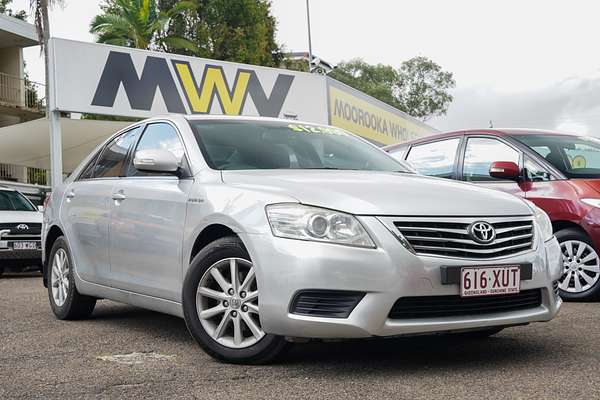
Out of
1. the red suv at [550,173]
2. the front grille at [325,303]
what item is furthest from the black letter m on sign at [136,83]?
the front grille at [325,303]

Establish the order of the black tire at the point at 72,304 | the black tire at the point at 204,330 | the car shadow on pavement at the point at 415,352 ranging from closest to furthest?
1. the black tire at the point at 204,330
2. the car shadow on pavement at the point at 415,352
3. the black tire at the point at 72,304

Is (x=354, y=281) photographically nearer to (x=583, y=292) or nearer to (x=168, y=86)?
(x=583, y=292)

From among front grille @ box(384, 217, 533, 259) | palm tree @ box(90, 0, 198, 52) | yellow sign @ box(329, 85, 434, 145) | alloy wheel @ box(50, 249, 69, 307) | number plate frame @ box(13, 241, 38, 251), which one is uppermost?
palm tree @ box(90, 0, 198, 52)

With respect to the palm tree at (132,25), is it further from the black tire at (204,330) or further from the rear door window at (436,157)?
the black tire at (204,330)

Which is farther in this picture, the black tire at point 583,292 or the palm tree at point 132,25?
the palm tree at point 132,25

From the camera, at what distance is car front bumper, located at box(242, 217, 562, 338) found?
4.11 meters

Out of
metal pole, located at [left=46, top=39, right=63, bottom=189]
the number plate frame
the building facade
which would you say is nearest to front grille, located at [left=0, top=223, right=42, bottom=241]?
Answer: the number plate frame

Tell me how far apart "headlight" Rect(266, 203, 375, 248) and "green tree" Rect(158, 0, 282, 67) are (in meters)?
37.1

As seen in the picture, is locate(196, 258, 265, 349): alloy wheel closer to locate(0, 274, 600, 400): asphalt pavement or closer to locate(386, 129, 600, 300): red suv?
locate(0, 274, 600, 400): asphalt pavement

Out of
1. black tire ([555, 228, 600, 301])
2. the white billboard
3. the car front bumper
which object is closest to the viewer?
the car front bumper

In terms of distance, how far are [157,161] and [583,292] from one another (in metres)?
4.27

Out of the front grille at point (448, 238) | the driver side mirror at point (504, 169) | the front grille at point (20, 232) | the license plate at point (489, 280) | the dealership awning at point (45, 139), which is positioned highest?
the dealership awning at point (45, 139)

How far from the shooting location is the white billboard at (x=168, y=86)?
58.2 feet

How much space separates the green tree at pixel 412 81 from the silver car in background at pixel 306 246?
67.6 metres
